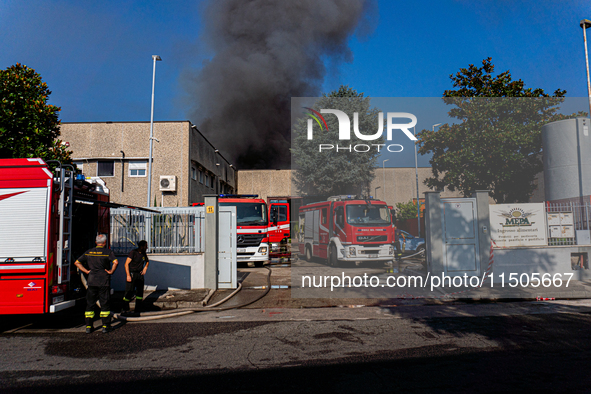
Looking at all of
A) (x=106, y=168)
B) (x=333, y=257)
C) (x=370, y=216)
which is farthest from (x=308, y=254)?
(x=106, y=168)

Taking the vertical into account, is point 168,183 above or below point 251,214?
above

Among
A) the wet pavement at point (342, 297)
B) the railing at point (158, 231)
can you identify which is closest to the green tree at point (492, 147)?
the wet pavement at point (342, 297)

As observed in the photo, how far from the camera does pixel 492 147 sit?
15000mm

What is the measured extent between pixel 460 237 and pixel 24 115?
1312 centimetres

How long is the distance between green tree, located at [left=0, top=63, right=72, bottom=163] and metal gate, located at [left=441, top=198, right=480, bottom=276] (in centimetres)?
1188

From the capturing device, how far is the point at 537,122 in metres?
15.5

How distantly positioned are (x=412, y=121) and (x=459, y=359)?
7895 millimetres

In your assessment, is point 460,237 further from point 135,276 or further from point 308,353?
point 135,276

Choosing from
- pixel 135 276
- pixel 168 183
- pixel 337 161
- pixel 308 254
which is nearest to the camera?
pixel 135 276

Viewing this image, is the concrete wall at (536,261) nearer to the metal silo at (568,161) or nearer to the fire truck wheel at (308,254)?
the metal silo at (568,161)

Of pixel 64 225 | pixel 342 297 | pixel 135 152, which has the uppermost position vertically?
pixel 135 152

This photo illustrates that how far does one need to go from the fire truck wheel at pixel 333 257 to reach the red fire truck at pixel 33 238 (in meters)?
8.48

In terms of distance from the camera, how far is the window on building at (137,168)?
932 inches

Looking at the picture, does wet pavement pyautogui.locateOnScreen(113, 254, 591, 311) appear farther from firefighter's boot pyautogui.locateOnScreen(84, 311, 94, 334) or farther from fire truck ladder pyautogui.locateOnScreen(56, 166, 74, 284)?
fire truck ladder pyautogui.locateOnScreen(56, 166, 74, 284)
